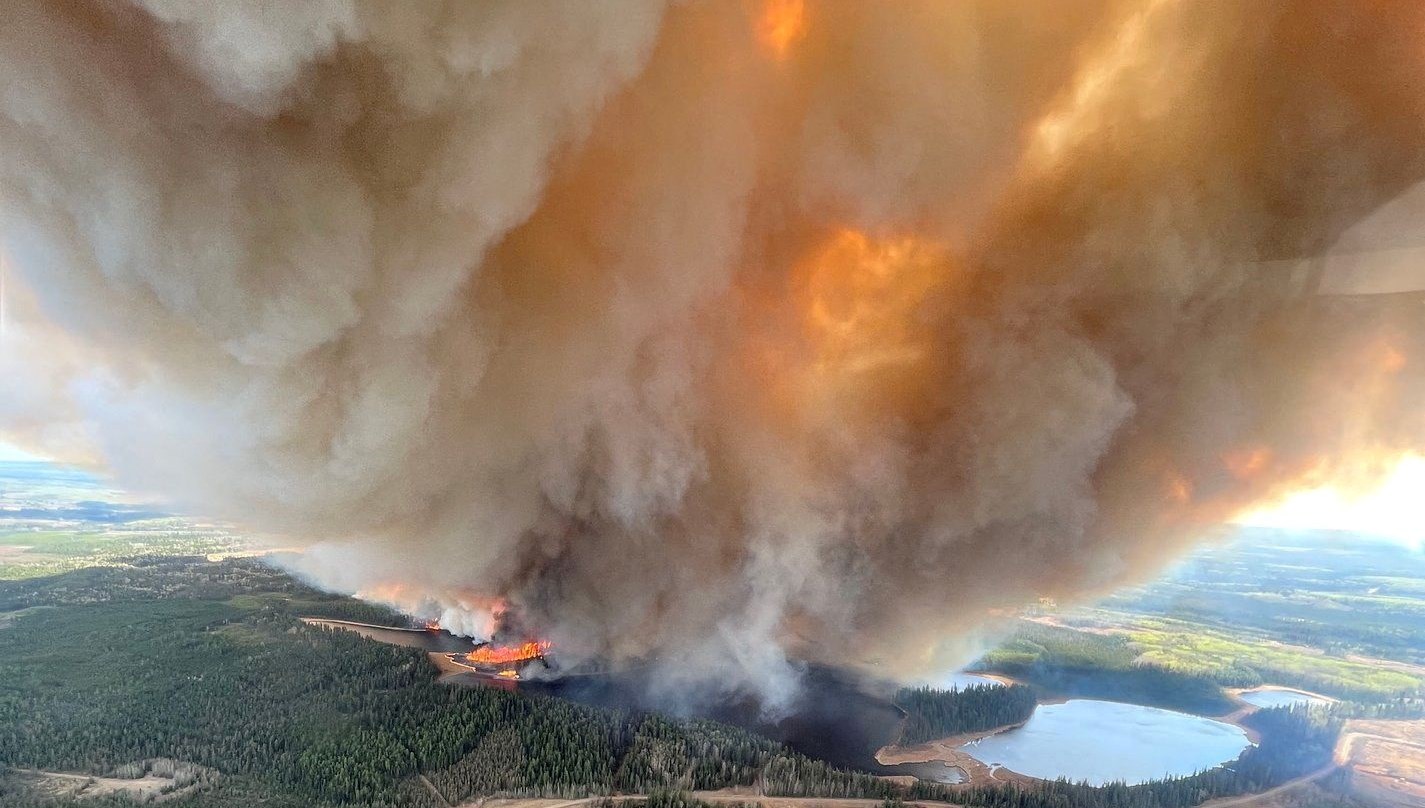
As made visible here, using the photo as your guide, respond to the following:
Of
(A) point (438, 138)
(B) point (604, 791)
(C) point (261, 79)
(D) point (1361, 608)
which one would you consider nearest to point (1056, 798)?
(D) point (1361, 608)

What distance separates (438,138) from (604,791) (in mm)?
8009

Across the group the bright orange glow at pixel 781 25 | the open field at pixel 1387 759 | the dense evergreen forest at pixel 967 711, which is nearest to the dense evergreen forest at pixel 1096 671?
the dense evergreen forest at pixel 967 711

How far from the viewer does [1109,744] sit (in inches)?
441

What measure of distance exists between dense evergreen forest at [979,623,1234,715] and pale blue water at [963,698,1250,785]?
0.20 m

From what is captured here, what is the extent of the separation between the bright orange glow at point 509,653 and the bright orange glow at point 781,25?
12.2 m

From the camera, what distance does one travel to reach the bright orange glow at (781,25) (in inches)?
287

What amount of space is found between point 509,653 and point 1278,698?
43.8 ft

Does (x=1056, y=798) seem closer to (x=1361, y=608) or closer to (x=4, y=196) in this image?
(x=1361, y=608)

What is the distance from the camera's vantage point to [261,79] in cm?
469

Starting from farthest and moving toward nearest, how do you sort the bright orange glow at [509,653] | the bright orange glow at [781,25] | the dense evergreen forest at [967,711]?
the bright orange glow at [509,653], the dense evergreen forest at [967,711], the bright orange glow at [781,25]

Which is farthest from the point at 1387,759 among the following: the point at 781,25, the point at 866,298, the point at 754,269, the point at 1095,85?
the point at 781,25

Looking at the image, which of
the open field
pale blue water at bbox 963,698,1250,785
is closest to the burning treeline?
pale blue water at bbox 963,698,1250,785

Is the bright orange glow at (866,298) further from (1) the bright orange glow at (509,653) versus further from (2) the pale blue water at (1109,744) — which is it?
(1) the bright orange glow at (509,653)

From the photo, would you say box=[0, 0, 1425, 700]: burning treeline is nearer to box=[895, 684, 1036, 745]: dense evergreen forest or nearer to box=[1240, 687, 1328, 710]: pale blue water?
box=[895, 684, 1036, 745]: dense evergreen forest
